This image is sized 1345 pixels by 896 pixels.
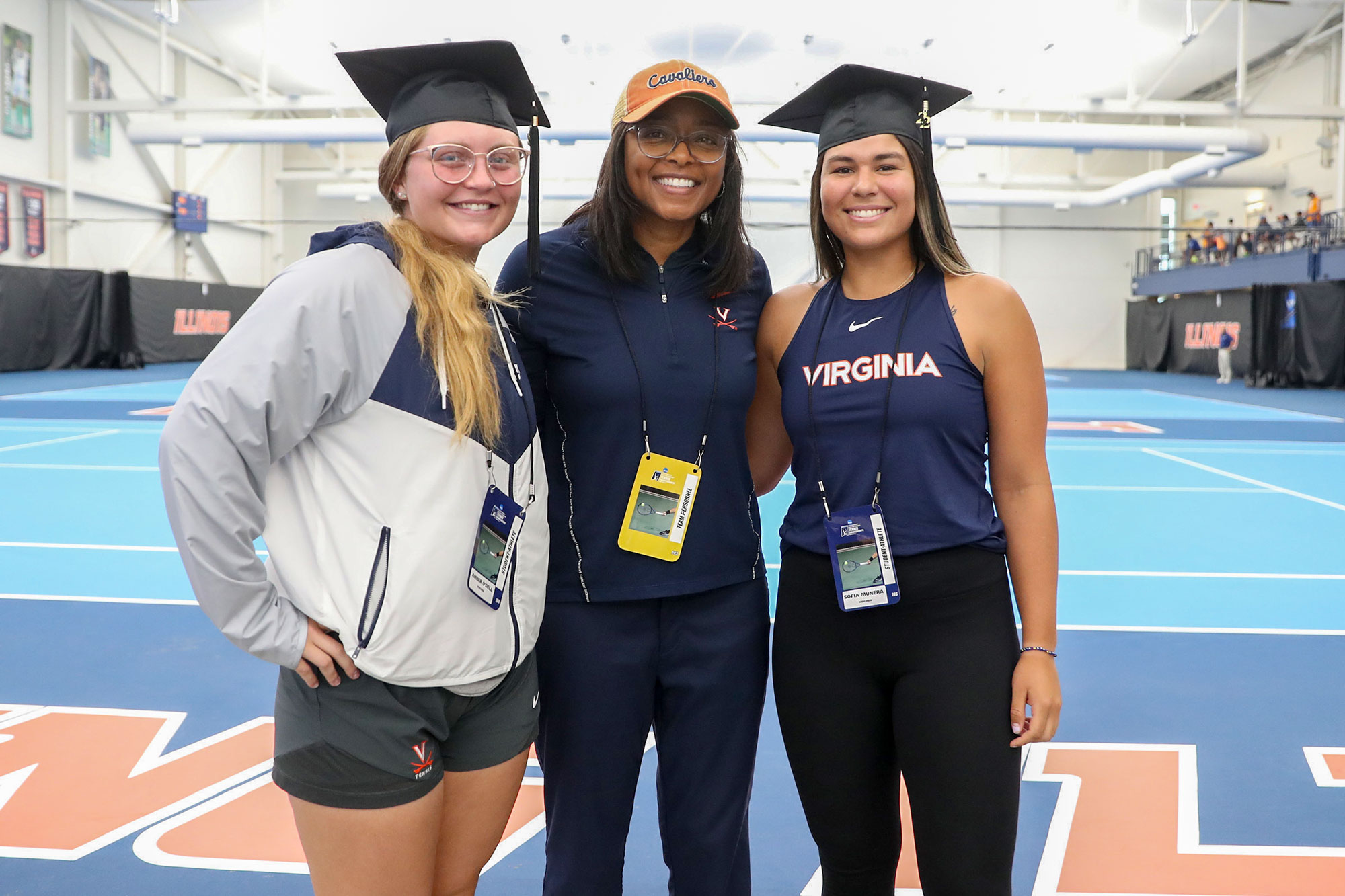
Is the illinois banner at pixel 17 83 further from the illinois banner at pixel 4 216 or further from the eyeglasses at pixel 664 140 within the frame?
the eyeglasses at pixel 664 140

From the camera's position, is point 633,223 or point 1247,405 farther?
point 1247,405

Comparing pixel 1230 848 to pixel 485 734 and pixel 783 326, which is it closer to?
pixel 783 326

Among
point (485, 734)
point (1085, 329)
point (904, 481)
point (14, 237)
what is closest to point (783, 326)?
point (904, 481)

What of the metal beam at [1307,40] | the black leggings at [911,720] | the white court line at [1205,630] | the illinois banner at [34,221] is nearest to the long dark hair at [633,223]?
the black leggings at [911,720]

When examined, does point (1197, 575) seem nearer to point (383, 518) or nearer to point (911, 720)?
point (911, 720)

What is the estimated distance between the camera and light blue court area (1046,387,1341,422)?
1523 cm

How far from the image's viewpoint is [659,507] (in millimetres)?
2068

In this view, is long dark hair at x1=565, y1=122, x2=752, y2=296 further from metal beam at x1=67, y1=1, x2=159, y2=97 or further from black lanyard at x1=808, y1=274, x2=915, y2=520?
metal beam at x1=67, y1=1, x2=159, y2=97

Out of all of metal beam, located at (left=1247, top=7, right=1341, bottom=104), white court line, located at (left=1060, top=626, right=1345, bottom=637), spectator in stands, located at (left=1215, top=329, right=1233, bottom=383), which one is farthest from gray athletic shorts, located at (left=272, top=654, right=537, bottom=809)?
spectator in stands, located at (left=1215, top=329, right=1233, bottom=383)

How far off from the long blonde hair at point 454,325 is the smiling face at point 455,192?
0.03 meters

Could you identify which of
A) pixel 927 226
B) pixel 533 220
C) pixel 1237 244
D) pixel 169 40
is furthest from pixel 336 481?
pixel 1237 244

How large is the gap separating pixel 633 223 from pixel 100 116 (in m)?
25.4

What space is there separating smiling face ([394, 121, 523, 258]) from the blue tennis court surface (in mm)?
1727

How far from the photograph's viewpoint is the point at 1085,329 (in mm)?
31672
